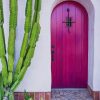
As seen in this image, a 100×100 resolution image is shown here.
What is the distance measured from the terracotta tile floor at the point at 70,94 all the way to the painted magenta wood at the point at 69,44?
19 centimetres

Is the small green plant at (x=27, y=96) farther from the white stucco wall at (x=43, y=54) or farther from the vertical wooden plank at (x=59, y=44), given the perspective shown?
the vertical wooden plank at (x=59, y=44)

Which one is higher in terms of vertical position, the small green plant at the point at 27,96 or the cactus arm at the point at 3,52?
the cactus arm at the point at 3,52

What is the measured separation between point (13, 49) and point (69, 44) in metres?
1.68

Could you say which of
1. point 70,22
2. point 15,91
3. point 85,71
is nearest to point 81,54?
point 85,71

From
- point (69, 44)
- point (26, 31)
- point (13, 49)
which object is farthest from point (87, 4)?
point (13, 49)

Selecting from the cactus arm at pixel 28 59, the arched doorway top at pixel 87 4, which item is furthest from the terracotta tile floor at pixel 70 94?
the arched doorway top at pixel 87 4

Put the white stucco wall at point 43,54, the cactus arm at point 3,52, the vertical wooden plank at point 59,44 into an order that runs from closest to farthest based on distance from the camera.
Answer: the cactus arm at point 3,52 → the white stucco wall at point 43,54 → the vertical wooden plank at point 59,44

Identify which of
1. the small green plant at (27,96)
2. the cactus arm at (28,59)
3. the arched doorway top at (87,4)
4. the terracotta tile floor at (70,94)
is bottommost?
the terracotta tile floor at (70,94)

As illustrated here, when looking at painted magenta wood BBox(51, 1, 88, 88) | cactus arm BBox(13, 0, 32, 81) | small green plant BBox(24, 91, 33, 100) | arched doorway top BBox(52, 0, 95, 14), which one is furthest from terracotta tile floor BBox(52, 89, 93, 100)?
arched doorway top BBox(52, 0, 95, 14)

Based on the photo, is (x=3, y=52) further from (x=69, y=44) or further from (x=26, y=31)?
(x=69, y=44)

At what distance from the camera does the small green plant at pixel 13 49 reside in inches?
183

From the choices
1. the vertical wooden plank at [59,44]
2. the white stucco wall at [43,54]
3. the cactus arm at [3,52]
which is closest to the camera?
the cactus arm at [3,52]

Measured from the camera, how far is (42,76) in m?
5.20

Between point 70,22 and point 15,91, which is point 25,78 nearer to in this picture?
point 15,91
